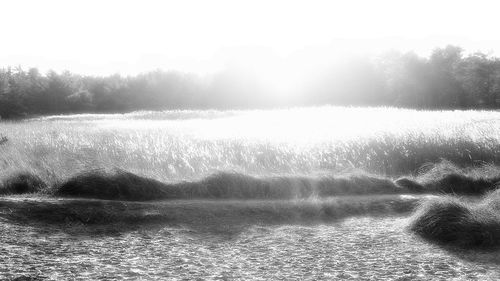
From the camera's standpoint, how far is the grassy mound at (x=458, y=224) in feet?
25.7

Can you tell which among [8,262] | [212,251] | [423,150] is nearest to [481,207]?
[212,251]

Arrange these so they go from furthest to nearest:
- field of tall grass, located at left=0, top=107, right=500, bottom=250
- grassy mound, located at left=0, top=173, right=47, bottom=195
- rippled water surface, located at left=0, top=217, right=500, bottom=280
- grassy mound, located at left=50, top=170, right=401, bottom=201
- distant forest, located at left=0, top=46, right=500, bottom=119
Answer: distant forest, located at left=0, top=46, right=500, bottom=119
grassy mound, located at left=0, top=173, right=47, bottom=195
grassy mound, located at left=50, top=170, right=401, bottom=201
field of tall grass, located at left=0, top=107, right=500, bottom=250
rippled water surface, located at left=0, top=217, right=500, bottom=280

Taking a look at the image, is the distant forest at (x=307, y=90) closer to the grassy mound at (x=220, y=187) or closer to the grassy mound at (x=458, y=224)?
the grassy mound at (x=220, y=187)

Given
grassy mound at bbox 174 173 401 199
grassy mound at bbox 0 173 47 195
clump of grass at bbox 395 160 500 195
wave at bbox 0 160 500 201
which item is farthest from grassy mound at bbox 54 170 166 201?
clump of grass at bbox 395 160 500 195

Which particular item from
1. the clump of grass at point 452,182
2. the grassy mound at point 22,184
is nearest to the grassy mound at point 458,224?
the clump of grass at point 452,182

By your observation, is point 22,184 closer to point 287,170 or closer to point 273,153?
point 287,170

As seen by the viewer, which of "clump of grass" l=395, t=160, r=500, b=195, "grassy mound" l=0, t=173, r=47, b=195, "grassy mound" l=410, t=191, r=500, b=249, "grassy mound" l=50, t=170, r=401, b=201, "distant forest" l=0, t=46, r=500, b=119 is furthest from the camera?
"distant forest" l=0, t=46, r=500, b=119

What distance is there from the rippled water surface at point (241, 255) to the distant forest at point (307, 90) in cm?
5138

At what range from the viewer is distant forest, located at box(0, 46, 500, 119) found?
207 ft

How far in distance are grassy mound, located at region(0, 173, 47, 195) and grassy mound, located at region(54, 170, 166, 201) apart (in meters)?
0.99

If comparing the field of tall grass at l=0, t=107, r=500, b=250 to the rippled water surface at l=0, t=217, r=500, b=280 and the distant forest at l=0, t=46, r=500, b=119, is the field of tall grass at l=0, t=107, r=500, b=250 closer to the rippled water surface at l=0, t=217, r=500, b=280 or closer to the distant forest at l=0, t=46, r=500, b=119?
the rippled water surface at l=0, t=217, r=500, b=280

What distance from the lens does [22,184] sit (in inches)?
447

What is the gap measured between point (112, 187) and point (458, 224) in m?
6.71

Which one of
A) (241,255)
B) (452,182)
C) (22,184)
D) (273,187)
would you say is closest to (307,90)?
(452,182)
